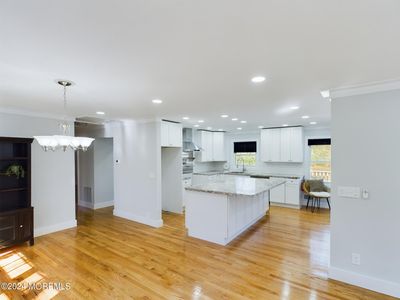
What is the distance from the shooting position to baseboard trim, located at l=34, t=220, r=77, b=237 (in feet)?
13.9

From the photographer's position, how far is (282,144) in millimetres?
6934

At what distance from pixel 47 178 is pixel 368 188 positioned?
5.40 m

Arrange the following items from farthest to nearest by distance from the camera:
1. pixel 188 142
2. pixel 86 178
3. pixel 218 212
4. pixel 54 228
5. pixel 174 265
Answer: pixel 188 142 < pixel 86 178 < pixel 54 228 < pixel 218 212 < pixel 174 265

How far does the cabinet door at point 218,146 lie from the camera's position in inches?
312

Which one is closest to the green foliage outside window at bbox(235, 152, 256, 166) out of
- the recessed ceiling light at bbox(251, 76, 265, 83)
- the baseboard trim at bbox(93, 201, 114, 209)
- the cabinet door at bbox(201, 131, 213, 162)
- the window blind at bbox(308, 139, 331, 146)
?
the cabinet door at bbox(201, 131, 213, 162)

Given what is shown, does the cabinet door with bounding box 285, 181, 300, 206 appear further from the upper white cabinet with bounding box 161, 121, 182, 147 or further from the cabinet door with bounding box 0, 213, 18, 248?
the cabinet door with bounding box 0, 213, 18, 248

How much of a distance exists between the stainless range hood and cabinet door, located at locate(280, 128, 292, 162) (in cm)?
265

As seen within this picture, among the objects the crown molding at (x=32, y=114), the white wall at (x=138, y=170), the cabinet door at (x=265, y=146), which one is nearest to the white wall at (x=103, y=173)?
the white wall at (x=138, y=170)

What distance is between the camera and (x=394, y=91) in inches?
96.7

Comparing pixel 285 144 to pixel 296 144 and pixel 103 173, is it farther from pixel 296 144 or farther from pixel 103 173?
pixel 103 173

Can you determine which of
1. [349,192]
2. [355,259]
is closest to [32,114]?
[349,192]

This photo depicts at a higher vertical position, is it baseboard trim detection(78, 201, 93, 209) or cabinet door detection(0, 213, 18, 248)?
cabinet door detection(0, 213, 18, 248)

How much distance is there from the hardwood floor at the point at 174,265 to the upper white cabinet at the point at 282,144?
2.55 meters

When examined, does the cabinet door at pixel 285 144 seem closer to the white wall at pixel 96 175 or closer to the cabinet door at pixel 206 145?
the cabinet door at pixel 206 145
